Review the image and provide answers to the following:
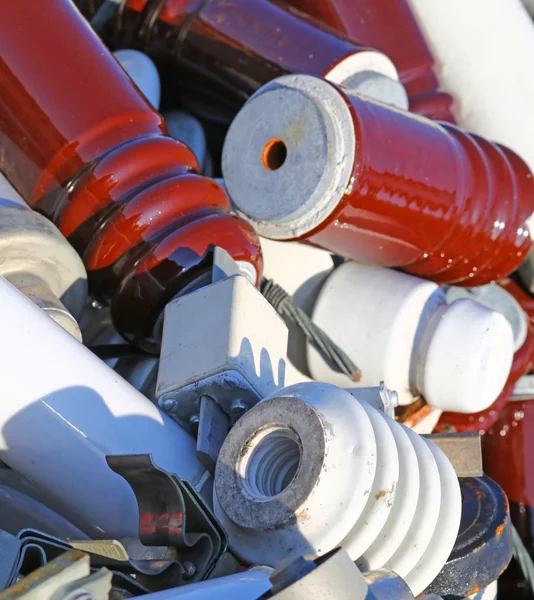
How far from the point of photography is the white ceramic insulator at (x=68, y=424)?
2.66 ft

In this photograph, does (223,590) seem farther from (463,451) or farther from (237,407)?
(463,451)

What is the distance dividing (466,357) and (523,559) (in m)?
0.37

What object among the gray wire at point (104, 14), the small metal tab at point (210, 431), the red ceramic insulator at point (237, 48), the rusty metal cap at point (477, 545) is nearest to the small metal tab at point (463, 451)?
the rusty metal cap at point (477, 545)

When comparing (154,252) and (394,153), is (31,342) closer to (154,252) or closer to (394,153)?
(154,252)

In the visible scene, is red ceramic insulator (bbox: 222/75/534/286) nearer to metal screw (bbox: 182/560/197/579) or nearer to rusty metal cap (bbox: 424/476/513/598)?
rusty metal cap (bbox: 424/476/513/598)

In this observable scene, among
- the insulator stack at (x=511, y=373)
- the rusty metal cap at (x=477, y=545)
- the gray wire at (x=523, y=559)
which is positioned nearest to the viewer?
the rusty metal cap at (x=477, y=545)

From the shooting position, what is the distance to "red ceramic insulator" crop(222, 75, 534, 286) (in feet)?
3.64

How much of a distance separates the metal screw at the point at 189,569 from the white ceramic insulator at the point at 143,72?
862mm

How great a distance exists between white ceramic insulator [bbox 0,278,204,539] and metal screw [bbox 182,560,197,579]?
0.54ft

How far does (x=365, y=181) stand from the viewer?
1.13 m

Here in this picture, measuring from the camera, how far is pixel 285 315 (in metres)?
1.24

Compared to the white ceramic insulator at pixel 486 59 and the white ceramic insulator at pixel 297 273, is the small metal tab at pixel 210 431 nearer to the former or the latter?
the white ceramic insulator at pixel 297 273

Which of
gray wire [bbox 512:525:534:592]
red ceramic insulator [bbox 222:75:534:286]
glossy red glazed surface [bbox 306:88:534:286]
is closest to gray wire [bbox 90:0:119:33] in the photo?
red ceramic insulator [bbox 222:75:534:286]

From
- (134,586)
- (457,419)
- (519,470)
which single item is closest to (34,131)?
(134,586)
